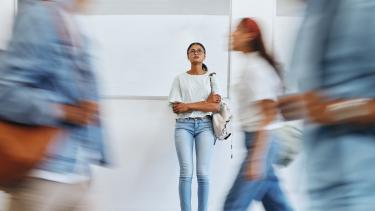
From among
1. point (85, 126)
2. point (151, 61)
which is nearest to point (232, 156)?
point (151, 61)

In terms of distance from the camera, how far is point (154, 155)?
5.51 m

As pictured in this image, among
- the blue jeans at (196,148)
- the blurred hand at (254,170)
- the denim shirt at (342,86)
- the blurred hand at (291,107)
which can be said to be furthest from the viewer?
the blue jeans at (196,148)

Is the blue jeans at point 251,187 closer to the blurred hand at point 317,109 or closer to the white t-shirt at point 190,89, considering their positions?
the blurred hand at point 317,109

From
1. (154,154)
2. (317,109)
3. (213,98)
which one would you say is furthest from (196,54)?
(317,109)

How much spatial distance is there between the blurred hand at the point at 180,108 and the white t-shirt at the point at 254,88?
1842mm

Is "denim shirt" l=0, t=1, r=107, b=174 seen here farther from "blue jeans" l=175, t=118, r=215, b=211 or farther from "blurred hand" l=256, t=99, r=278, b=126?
"blue jeans" l=175, t=118, r=215, b=211

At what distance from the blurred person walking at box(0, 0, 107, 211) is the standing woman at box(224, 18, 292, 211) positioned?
1.48 meters

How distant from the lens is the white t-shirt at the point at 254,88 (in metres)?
3.01

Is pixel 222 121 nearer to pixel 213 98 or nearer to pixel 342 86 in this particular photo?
pixel 213 98

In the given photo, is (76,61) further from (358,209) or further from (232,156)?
(232,156)

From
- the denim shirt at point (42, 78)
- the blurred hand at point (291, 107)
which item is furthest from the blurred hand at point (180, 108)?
the denim shirt at point (42, 78)

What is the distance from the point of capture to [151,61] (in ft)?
17.9

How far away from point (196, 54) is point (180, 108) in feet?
1.62

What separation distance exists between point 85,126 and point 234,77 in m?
3.99
